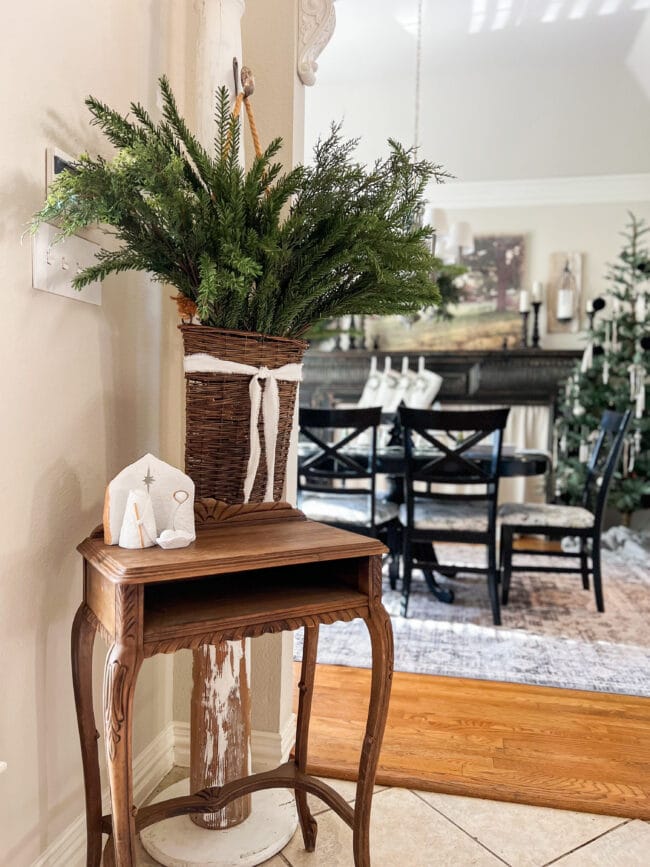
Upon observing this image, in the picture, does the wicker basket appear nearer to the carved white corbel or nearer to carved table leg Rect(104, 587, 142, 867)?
carved table leg Rect(104, 587, 142, 867)

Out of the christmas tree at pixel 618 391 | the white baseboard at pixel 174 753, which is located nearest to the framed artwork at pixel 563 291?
the christmas tree at pixel 618 391

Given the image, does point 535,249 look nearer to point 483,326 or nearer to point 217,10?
point 483,326

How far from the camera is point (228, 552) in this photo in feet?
3.65

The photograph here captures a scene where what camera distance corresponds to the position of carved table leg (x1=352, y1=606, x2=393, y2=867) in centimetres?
125

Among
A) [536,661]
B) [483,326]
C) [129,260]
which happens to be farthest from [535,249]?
[129,260]

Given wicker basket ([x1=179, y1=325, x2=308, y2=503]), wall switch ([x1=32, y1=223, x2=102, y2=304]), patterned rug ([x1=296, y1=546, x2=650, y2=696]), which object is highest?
wall switch ([x1=32, y1=223, x2=102, y2=304])

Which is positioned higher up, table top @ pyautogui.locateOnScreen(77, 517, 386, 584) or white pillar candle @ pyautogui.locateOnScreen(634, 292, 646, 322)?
white pillar candle @ pyautogui.locateOnScreen(634, 292, 646, 322)

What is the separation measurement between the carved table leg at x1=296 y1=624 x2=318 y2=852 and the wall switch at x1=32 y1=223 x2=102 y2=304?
890mm

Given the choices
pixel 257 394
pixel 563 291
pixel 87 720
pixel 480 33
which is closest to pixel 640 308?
pixel 563 291

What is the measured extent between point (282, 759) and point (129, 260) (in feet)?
4.47

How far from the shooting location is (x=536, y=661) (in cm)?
266

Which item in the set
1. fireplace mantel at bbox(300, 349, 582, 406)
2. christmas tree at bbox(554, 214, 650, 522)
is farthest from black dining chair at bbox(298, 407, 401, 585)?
fireplace mantel at bbox(300, 349, 582, 406)

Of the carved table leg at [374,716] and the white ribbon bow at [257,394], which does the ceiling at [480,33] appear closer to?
the white ribbon bow at [257,394]

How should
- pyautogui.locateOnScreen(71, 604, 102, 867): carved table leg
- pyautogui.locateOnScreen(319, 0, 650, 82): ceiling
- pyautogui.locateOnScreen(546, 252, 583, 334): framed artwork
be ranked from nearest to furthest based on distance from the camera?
pyautogui.locateOnScreen(71, 604, 102, 867): carved table leg < pyautogui.locateOnScreen(319, 0, 650, 82): ceiling < pyautogui.locateOnScreen(546, 252, 583, 334): framed artwork
